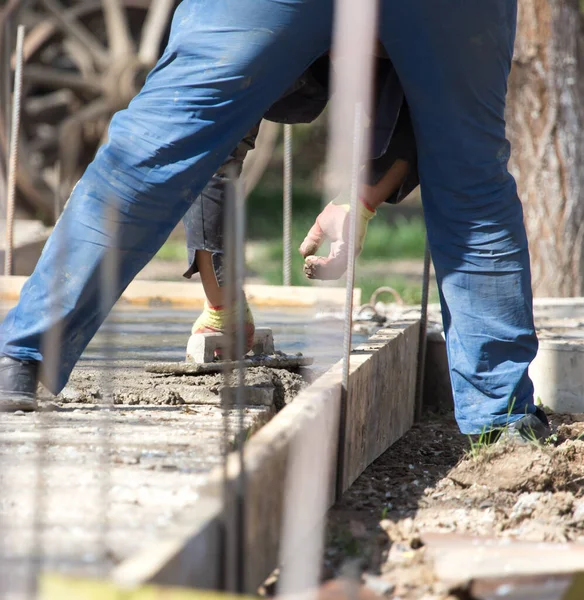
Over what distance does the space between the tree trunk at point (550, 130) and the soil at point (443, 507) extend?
2.31 meters

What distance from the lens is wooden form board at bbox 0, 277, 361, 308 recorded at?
4.30 m

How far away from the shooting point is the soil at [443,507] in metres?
1.75

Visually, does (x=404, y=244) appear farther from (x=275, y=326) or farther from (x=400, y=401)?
(x=400, y=401)

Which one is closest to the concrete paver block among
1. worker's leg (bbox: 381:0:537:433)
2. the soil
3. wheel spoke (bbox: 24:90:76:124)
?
the soil

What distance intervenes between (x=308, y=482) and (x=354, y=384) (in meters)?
0.40

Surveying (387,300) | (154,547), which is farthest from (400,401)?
(387,300)

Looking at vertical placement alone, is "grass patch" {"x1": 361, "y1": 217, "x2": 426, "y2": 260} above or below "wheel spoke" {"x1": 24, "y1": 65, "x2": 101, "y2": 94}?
below

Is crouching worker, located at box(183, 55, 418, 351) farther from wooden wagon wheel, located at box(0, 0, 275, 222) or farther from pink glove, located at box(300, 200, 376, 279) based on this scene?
wooden wagon wheel, located at box(0, 0, 275, 222)

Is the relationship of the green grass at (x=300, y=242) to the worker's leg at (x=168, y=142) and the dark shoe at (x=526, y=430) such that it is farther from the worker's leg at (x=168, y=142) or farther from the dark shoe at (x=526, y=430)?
the worker's leg at (x=168, y=142)

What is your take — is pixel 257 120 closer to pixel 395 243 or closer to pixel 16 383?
pixel 16 383

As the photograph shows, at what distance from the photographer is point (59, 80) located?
795 cm

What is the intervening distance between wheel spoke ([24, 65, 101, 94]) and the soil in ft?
19.6

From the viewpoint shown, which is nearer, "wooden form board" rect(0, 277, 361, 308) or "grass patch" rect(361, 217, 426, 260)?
"wooden form board" rect(0, 277, 361, 308)

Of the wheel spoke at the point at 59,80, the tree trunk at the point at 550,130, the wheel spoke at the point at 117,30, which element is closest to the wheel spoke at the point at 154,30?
the wheel spoke at the point at 117,30
